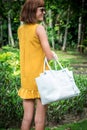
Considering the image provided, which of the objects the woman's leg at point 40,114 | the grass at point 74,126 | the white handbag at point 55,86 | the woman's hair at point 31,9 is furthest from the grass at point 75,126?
the woman's hair at point 31,9

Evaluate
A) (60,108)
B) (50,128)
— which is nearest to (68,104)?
(60,108)

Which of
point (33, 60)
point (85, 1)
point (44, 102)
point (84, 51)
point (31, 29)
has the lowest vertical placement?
point (84, 51)

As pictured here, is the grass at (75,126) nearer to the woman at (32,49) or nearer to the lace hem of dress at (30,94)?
the woman at (32,49)

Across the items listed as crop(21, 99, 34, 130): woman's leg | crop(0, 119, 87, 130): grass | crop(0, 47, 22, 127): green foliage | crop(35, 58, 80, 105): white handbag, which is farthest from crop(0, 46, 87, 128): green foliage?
crop(35, 58, 80, 105): white handbag

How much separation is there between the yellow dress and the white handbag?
0.55ft

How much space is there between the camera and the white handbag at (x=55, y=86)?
4.11 meters

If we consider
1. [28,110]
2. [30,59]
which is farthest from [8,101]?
[30,59]

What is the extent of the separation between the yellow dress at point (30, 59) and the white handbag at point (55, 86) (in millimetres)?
167

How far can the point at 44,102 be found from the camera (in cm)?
416

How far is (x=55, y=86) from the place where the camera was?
412cm

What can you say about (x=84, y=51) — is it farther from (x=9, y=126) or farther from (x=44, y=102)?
(x=44, y=102)

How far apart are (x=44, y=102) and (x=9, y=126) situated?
2.17 m

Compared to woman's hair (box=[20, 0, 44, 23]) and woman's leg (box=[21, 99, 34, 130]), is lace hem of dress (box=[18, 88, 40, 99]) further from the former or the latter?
woman's hair (box=[20, 0, 44, 23])

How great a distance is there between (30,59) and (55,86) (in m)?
0.45
